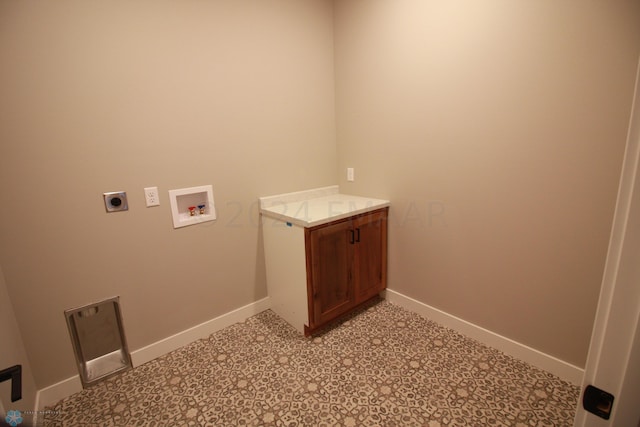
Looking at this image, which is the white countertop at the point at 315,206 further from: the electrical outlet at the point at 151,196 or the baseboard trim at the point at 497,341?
the baseboard trim at the point at 497,341

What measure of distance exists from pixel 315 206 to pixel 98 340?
170 centimetres

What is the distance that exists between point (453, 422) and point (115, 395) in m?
1.89

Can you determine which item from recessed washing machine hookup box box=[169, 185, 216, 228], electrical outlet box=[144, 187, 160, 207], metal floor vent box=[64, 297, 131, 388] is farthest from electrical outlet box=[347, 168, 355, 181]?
metal floor vent box=[64, 297, 131, 388]

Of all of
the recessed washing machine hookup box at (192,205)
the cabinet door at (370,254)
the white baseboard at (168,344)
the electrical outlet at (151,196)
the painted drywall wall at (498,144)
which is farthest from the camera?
the cabinet door at (370,254)

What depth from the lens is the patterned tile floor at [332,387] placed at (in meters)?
1.56

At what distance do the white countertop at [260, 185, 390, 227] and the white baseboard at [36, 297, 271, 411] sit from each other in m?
0.84

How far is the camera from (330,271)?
2.16 m

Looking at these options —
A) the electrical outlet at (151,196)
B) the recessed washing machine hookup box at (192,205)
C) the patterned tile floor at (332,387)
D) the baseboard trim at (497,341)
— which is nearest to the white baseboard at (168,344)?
the patterned tile floor at (332,387)

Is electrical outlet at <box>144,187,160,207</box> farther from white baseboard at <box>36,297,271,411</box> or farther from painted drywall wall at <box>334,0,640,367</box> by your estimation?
painted drywall wall at <box>334,0,640,367</box>

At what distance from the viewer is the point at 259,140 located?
2301 mm

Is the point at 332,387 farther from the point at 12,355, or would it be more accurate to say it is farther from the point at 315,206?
the point at 12,355

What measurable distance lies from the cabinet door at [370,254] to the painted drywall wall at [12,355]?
6.37 ft

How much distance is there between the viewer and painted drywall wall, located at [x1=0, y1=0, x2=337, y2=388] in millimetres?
1518

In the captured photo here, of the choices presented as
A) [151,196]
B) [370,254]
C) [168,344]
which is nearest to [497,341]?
[370,254]
